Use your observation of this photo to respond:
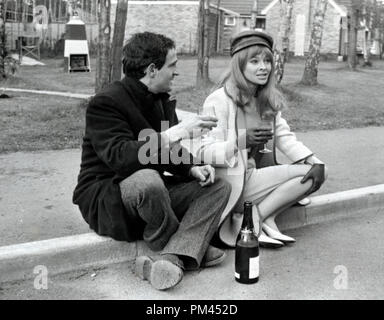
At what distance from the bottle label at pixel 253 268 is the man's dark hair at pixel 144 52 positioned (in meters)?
1.37

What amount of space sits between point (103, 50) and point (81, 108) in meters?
1.20

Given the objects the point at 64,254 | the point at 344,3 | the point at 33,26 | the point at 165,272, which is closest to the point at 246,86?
the point at 165,272

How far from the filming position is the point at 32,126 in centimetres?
971

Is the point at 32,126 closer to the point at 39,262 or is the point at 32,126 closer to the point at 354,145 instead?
the point at 354,145

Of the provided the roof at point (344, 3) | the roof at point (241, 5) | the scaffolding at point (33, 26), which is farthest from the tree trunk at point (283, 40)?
the roof at point (344, 3)

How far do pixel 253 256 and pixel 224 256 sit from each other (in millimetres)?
412

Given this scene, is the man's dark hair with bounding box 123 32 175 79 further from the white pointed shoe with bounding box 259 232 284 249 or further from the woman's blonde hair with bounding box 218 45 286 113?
the white pointed shoe with bounding box 259 232 284 249

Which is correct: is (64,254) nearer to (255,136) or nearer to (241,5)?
(255,136)

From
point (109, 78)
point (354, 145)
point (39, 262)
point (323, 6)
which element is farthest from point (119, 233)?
point (323, 6)

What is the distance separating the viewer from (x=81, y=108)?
11805 millimetres

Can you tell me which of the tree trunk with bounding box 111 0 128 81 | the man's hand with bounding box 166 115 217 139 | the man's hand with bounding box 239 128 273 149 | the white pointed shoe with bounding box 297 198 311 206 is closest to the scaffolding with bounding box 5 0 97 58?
the tree trunk with bounding box 111 0 128 81

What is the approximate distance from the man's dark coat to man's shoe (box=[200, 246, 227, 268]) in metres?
0.47

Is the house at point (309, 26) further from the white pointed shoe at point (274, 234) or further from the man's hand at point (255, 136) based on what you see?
the man's hand at point (255, 136)
